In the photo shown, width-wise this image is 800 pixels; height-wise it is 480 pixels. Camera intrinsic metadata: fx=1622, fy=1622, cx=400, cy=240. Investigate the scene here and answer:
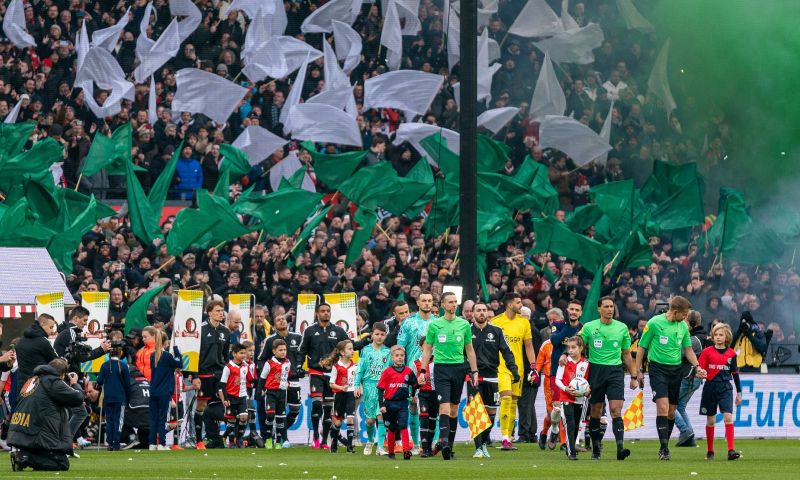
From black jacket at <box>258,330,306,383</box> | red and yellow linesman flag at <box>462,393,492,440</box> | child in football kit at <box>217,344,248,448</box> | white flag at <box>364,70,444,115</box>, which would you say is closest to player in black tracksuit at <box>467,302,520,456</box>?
red and yellow linesman flag at <box>462,393,492,440</box>

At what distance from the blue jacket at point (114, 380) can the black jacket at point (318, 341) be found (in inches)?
93.5

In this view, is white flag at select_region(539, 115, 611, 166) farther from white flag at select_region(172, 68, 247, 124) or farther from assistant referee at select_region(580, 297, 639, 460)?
assistant referee at select_region(580, 297, 639, 460)

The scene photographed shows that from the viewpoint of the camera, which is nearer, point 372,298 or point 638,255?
point 372,298

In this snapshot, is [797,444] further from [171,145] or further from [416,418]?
[171,145]

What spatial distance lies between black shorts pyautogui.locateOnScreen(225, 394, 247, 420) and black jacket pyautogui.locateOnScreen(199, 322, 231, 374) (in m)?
0.48

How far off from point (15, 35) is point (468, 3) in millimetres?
12210

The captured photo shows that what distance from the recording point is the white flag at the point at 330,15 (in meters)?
30.8

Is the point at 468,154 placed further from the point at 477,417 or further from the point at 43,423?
the point at 43,423

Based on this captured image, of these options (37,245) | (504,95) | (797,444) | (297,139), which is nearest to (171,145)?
(297,139)

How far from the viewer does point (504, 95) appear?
98.7ft

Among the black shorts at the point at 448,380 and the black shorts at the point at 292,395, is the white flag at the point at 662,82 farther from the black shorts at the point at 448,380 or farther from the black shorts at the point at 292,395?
the black shorts at the point at 448,380

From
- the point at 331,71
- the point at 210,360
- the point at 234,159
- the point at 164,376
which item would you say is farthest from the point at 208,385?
the point at 331,71

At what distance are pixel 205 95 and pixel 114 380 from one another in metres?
8.99

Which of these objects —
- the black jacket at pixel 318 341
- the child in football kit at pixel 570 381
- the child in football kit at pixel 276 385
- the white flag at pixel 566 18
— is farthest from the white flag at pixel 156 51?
the child in football kit at pixel 570 381
